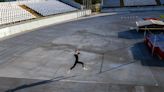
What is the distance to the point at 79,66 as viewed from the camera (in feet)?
62.7

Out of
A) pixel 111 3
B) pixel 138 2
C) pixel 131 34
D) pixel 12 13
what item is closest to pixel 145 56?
pixel 131 34

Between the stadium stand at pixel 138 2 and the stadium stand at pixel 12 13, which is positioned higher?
the stadium stand at pixel 12 13

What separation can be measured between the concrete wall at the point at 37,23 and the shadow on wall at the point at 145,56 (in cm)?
1425

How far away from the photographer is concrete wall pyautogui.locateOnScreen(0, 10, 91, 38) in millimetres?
29731

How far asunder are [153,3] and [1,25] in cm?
4078

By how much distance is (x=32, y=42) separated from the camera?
26.8m

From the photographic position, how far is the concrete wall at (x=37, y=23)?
2973 cm

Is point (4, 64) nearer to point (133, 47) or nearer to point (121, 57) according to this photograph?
point (121, 57)

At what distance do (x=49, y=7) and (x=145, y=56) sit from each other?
27.9 meters

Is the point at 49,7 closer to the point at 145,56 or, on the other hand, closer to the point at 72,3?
the point at 72,3

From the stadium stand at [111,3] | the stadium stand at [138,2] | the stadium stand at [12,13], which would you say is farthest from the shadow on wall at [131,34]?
the stadium stand at [138,2]

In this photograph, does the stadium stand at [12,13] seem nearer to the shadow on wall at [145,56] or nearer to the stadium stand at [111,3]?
the shadow on wall at [145,56]

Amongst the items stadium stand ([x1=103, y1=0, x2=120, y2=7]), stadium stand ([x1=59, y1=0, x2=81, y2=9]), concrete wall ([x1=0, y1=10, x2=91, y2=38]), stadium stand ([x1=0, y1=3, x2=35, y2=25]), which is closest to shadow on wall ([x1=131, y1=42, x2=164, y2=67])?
concrete wall ([x1=0, y1=10, x2=91, y2=38])

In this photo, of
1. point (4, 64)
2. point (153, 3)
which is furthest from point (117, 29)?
point (153, 3)
